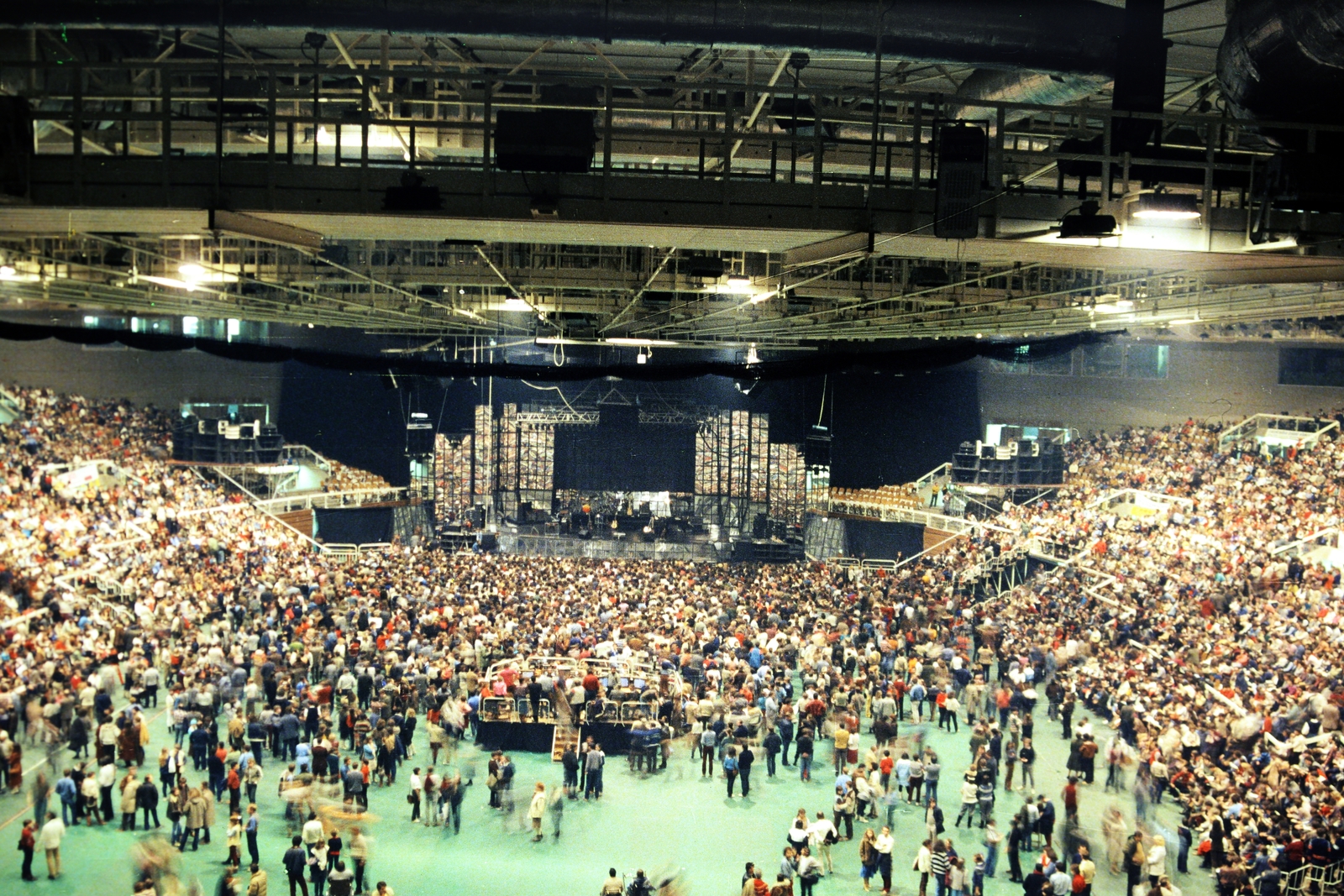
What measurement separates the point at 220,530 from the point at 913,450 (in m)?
14.6

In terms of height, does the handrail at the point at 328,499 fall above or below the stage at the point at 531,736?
above

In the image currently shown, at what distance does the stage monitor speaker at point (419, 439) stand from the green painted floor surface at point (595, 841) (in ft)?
43.3

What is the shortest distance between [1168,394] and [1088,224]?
19.2 metres

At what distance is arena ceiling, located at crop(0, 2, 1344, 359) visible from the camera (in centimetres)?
598

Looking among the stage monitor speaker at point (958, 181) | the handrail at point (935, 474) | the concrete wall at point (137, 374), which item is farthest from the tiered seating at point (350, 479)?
the stage monitor speaker at point (958, 181)

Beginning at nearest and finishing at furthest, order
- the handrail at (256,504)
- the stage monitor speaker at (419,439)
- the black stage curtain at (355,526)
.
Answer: the handrail at (256,504), the black stage curtain at (355,526), the stage monitor speaker at (419,439)

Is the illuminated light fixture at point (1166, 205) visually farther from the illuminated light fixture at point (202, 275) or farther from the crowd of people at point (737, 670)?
the illuminated light fixture at point (202, 275)

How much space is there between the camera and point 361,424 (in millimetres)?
24422

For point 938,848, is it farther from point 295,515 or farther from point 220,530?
point 295,515

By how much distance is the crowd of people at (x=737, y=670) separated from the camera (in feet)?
32.4

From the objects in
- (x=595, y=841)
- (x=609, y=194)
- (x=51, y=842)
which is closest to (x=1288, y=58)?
(x=609, y=194)

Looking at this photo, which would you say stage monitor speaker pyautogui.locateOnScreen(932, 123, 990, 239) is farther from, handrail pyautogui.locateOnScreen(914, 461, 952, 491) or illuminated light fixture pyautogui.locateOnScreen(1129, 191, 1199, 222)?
handrail pyautogui.locateOnScreen(914, 461, 952, 491)

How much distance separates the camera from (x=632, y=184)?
6.24 meters

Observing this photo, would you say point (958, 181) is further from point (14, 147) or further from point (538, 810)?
point (538, 810)
